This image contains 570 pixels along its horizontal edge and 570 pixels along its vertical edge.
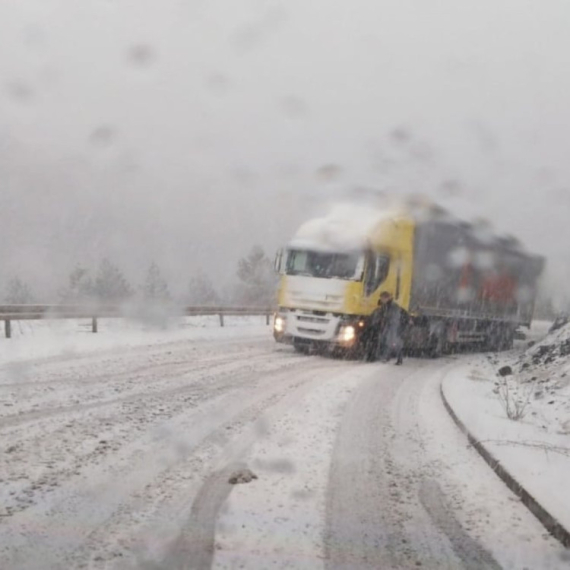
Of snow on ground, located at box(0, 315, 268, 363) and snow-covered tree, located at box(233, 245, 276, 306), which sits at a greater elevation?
snow-covered tree, located at box(233, 245, 276, 306)

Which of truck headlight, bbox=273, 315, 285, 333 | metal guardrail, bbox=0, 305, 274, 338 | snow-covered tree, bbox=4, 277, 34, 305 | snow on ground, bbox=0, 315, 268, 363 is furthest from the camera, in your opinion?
snow-covered tree, bbox=4, 277, 34, 305

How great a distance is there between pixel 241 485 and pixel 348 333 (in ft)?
38.0

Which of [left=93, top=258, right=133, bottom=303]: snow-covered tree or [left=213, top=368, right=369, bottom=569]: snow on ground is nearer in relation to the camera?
[left=213, top=368, right=369, bottom=569]: snow on ground

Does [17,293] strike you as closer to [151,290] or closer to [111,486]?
[151,290]

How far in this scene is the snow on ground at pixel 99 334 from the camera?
54.9 feet

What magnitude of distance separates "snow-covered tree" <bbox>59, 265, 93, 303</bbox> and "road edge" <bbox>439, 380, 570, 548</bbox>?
1439cm

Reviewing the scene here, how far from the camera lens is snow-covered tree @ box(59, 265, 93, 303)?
2128 cm

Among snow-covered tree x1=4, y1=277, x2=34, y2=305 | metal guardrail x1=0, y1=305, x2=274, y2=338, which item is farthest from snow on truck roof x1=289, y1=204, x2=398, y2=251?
snow-covered tree x1=4, y1=277, x2=34, y2=305

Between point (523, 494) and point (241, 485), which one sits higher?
point (523, 494)

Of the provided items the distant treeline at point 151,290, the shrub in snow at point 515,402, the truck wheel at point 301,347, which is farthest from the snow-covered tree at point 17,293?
the shrub in snow at point 515,402

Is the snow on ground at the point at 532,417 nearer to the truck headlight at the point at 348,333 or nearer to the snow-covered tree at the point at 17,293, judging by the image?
the truck headlight at the point at 348,333

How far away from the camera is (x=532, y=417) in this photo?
33.8 feet

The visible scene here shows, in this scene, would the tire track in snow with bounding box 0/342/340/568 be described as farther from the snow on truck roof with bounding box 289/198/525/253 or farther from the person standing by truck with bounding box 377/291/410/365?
the person standing by truck with bounding box 377/291/410/365

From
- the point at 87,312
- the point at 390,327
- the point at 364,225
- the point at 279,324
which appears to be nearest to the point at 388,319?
the point at 390,327
